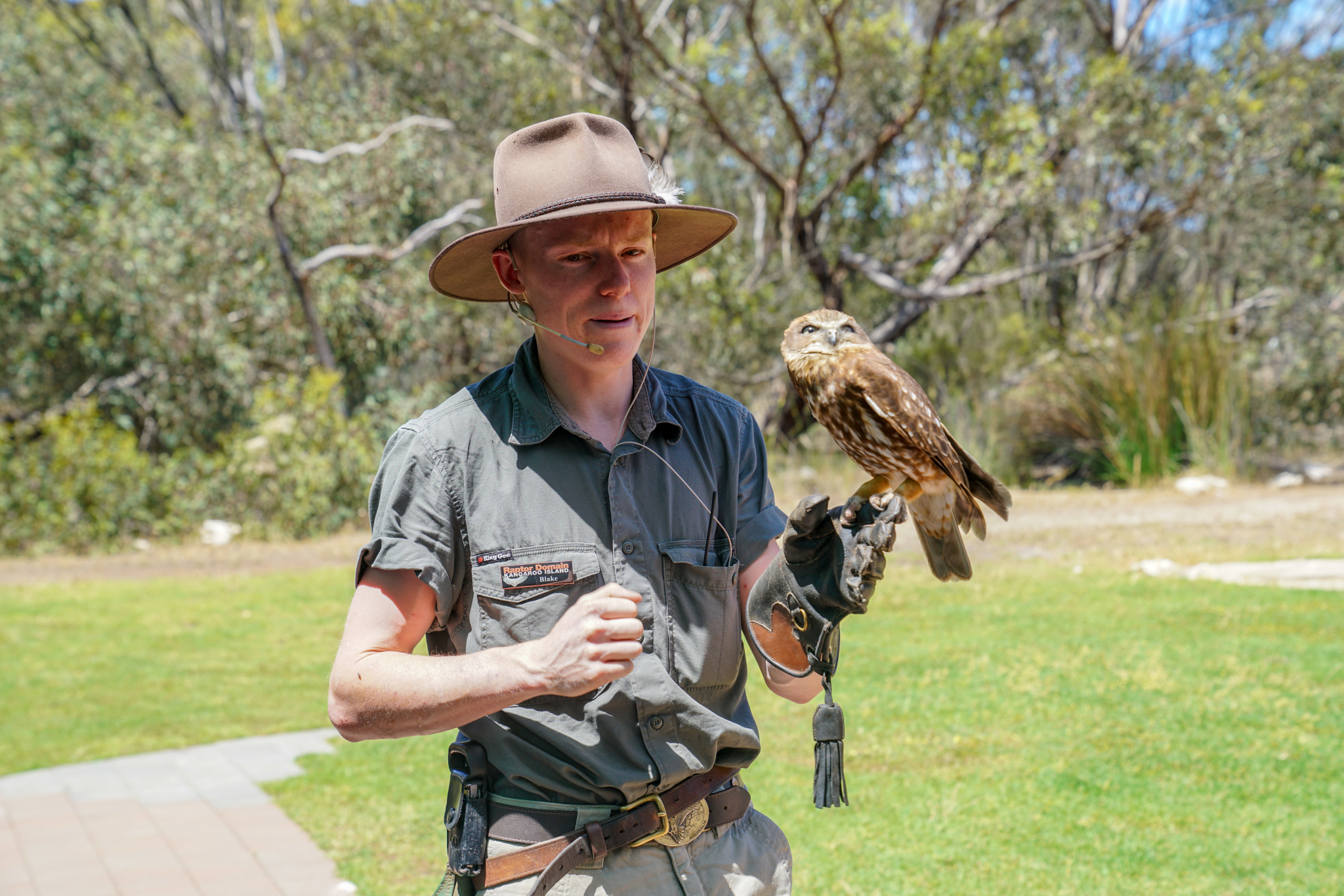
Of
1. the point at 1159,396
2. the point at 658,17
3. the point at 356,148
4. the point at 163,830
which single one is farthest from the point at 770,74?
the point at 163,830

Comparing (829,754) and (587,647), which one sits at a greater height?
(587,647)

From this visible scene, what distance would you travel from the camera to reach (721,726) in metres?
1.87

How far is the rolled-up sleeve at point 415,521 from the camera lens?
1.74 meters

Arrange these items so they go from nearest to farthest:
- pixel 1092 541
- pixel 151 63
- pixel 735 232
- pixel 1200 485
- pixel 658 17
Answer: pixel 1092 541 < pixel 1200 485 < pixel 735 232 < pixel 658 17 < pixel 151 63

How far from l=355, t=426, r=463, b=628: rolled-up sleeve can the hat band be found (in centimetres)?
41

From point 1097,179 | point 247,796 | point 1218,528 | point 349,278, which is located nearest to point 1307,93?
point 1097,179

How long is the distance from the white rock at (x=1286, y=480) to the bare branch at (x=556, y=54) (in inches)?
353

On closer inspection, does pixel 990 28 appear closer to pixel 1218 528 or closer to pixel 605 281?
pixel 1218 528

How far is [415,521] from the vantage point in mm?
1776

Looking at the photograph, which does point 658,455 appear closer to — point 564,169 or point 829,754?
point 564,169

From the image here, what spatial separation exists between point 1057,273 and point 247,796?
15687 millimetres

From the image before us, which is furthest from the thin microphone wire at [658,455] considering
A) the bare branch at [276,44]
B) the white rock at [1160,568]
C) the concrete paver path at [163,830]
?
the bare branch at [276,44]

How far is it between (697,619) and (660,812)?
1.08 ft

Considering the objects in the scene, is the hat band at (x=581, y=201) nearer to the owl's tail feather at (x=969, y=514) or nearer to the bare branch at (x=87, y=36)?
the owl's tail feather at (x=969, y=514)
